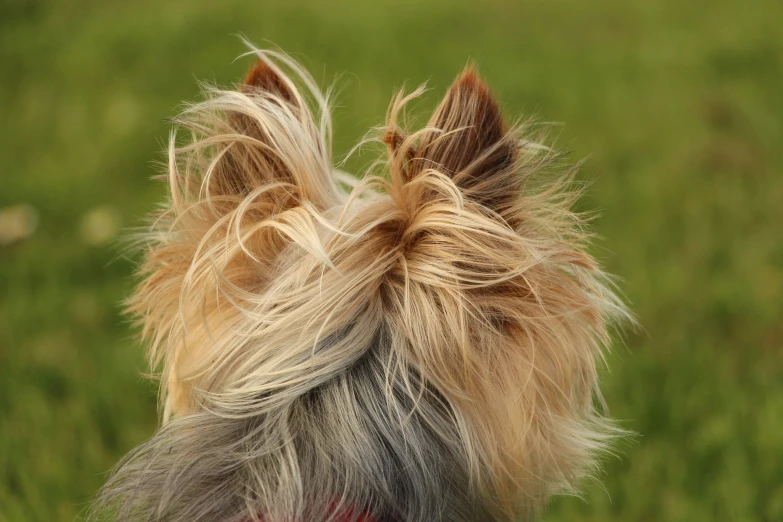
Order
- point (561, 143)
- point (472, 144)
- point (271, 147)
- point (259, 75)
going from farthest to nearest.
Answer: point (561, 143) < point (259, 75) < point (271, 147) < point (472, 144)

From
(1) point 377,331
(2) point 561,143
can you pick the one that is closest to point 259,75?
(1) point 377,331

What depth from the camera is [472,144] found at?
1880 mm

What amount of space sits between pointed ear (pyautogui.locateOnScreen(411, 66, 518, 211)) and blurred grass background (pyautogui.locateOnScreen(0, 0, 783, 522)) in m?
0.44

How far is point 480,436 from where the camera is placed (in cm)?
187

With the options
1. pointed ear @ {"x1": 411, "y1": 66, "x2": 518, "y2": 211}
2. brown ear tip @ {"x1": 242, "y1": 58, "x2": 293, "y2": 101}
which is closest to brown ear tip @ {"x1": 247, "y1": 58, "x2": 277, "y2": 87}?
brown ear tip @ {"x1": 242, "y1": 58, "x2": 293, "y2": 101}

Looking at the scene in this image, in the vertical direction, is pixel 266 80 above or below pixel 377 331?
above

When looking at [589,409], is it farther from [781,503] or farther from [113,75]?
[113,75]

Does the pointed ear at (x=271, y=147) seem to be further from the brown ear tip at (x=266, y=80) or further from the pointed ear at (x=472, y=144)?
the pointed ear at (x=472, y=144)

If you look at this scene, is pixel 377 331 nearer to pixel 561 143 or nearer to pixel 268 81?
pixel 268 81

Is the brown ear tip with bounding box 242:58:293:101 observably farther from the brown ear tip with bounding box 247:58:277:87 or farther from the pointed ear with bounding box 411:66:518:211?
the pointed ear with bounding box 411:66:518:211

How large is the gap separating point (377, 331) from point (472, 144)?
0.45 metres

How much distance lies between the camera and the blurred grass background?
339cm

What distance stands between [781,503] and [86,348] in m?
3.08

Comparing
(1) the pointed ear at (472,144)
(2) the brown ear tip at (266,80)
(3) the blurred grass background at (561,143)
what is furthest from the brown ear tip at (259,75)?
(1) the pointed ear at (472,144)
